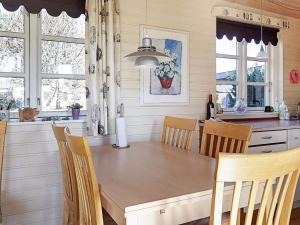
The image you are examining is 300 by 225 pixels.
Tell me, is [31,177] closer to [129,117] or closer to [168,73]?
[129,117]

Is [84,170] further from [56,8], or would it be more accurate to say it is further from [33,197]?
[56,8]

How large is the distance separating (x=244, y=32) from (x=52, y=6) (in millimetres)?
2303

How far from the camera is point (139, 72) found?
259cm

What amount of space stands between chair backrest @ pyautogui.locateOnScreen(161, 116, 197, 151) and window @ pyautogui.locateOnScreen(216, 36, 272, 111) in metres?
1.16

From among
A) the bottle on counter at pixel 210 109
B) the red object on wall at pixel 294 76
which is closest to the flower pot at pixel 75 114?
the bottle on counter at pixel 210 109

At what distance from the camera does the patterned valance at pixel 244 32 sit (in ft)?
10.3

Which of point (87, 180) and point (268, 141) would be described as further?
point (268, 141)

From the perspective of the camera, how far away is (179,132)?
226cm

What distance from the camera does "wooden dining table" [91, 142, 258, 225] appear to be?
1028 mm

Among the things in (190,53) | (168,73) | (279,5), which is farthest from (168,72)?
(279,5)

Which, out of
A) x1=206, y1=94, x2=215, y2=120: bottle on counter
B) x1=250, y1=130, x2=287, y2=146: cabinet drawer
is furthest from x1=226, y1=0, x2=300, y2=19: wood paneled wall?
x1=250, y1=130, x2=287, y2=146: cabinet drawer

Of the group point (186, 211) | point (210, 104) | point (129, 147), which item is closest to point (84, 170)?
point (186, 211)

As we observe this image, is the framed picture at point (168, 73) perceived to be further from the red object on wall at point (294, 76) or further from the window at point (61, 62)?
the red object on wall at point (294, 76)

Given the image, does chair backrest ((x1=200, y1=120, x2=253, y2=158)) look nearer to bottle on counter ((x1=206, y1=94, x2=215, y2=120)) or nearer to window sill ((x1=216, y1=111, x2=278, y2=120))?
bottle on counter ((x1=206, y1=94, x2=215, y2=120))
